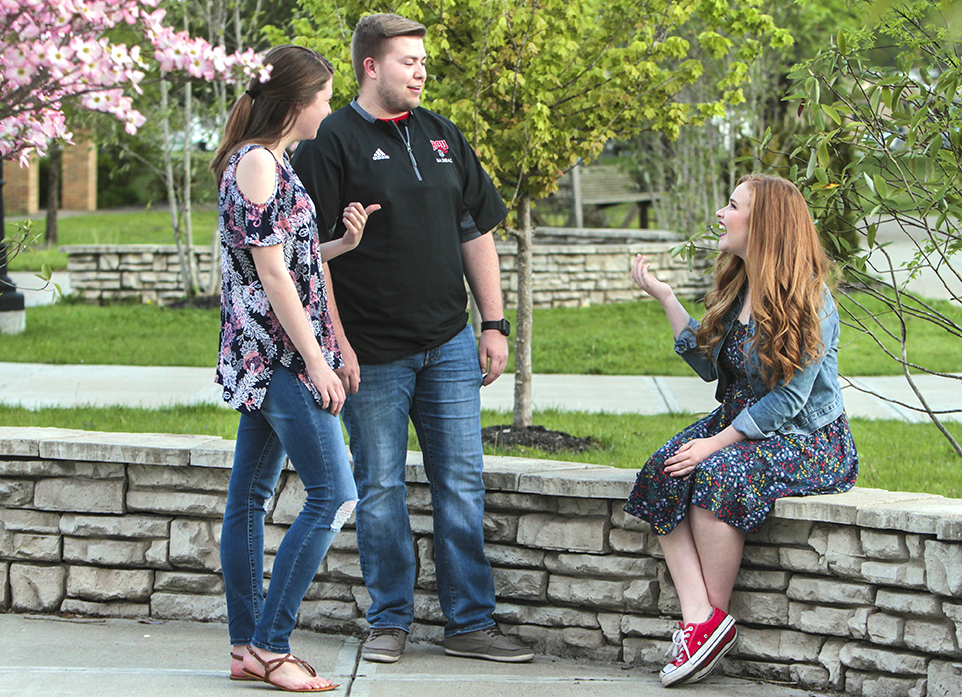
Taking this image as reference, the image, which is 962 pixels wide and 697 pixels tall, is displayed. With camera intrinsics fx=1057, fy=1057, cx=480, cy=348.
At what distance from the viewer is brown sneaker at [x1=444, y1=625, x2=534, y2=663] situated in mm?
3299

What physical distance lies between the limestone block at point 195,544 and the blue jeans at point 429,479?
0.63 metres

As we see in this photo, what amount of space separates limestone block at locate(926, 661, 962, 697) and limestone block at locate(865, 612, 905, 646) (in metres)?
0.11

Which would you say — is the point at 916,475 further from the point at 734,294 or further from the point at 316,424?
the point at 316,424

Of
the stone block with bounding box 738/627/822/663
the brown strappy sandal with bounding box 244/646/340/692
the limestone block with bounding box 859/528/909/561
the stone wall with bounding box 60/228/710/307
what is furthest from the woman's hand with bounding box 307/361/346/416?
the stone wall with bounding box 60/228/710/307

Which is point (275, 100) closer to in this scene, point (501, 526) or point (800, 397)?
point (501, 526)

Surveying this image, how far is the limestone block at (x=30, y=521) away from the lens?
3.73m

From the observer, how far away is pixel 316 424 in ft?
9.45

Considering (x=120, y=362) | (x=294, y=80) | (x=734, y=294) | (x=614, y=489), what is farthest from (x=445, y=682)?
(x=120, y=362)

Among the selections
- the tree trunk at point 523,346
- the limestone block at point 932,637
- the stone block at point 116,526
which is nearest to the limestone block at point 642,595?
the limestone block at point 932,637

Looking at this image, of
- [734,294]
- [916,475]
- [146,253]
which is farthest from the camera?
[146,253]

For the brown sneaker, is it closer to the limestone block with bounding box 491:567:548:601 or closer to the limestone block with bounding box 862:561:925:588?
the limestone block with bounding box 491:567:548:601

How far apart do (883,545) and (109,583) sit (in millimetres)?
2567

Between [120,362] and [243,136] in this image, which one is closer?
[243,136]

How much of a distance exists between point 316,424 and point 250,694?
778mm
